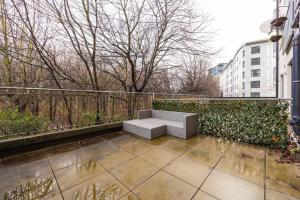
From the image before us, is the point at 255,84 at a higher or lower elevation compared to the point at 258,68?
lower

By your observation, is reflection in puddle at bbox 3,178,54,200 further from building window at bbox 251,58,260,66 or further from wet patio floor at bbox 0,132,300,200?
building window at bbox 251,58,260,66

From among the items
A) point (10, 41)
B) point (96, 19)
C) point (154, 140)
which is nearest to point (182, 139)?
point (154, 140)

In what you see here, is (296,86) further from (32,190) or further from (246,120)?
(32,190)

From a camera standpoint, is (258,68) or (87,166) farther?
(258,68)

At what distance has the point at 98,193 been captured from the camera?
5.34 feet

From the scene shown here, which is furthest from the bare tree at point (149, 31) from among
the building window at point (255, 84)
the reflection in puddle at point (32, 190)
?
the building window at point (255, 84)

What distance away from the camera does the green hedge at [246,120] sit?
3.02 meters

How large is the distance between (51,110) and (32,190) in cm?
235

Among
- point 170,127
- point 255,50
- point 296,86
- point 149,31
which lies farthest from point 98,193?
point 255,50

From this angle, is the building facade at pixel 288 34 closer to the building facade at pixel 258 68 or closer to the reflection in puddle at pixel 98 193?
the reflection in puddle at pixel 98 193

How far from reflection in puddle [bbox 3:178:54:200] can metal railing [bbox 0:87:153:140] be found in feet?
5.19

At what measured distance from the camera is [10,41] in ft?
17.5

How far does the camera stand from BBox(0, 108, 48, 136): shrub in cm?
282

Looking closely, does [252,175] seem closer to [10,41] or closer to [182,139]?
[182,139]
